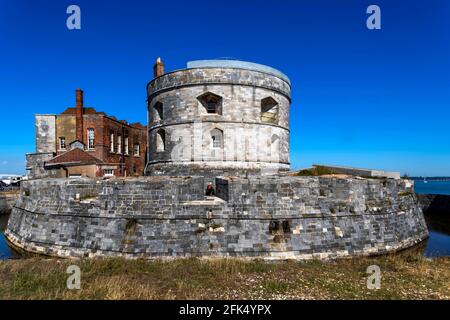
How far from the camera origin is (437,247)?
14258 millimetres

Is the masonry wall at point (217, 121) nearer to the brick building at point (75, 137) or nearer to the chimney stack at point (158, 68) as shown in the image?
the chimney stack at point (158, 68)

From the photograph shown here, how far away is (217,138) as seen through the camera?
18.6 m

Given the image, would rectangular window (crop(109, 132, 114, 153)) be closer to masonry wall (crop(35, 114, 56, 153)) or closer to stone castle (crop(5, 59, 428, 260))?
masonry wall (crop(35, 114, 56, 153))

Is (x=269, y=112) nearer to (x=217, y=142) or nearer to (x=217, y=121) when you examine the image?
(x=217, y=121)

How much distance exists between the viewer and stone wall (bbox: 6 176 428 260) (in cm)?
1052

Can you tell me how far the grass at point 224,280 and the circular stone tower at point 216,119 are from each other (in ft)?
31.2

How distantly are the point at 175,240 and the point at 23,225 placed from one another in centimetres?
945

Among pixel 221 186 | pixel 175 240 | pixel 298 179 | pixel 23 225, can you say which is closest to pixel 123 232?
pixel 175 240

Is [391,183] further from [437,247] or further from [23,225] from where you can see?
[23,225]

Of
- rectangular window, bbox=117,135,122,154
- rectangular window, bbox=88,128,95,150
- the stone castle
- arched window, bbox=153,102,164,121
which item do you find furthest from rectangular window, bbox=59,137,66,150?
arched window, bbox=153,102,164,121

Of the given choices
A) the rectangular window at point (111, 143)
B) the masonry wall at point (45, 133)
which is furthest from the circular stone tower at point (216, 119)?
the masonry wall at point (45, 133)

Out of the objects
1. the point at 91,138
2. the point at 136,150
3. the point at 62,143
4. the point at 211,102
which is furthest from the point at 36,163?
the point at 211,102

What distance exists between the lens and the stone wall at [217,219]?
414 inches

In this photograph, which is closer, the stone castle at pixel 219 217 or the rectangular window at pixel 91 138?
the stone castle at pixel 219 217
